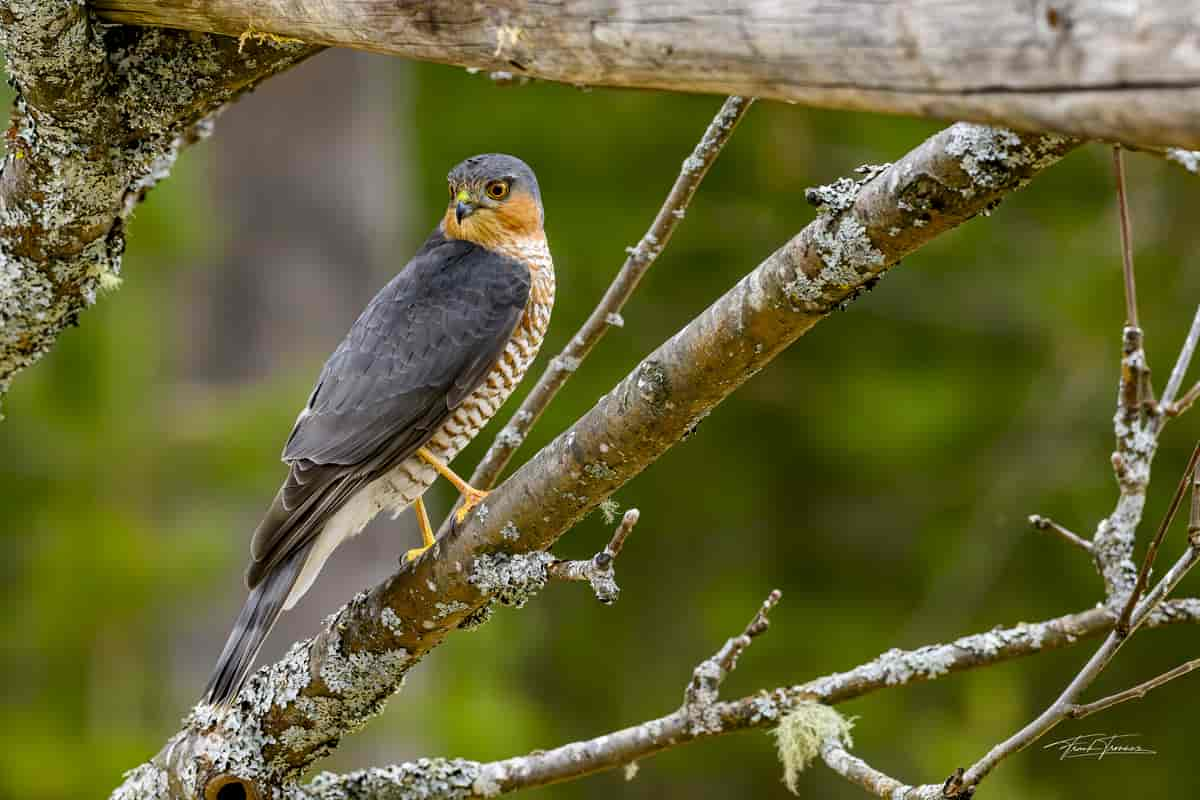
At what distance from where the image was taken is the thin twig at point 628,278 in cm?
Answer: 268

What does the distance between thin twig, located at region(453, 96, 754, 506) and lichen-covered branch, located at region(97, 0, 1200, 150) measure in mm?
776

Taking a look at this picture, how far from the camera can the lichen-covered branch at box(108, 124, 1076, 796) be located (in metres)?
1.87

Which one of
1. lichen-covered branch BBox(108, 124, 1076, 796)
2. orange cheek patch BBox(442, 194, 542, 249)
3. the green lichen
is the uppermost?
orange cheek patch BBox(442, 194, 542, 249)

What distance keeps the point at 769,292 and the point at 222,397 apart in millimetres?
4911

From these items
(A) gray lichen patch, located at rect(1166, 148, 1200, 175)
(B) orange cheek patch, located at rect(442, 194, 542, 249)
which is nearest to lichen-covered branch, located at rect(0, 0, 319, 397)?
(B) orange cheek patch, located at rect(442, 194, 542, 249)

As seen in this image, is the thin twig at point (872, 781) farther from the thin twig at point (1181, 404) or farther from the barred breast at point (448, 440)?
the barred breast at point (448, 440)

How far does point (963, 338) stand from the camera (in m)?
6.96

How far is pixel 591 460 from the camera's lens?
7.72 ft

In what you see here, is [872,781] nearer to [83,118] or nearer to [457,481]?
[457,481]

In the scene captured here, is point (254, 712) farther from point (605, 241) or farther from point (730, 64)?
point (605, 241)

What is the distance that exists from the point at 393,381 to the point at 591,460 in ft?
4.48

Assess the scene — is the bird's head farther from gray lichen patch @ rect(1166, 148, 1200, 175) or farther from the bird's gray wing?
gray lichen patch @ rect(1166, 148, 1200, 175)

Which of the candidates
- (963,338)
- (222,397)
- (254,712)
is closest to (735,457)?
(963,338)

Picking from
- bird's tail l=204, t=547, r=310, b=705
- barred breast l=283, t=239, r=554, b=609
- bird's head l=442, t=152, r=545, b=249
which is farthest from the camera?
bird's head l=442, t=152, r=545, b=249
